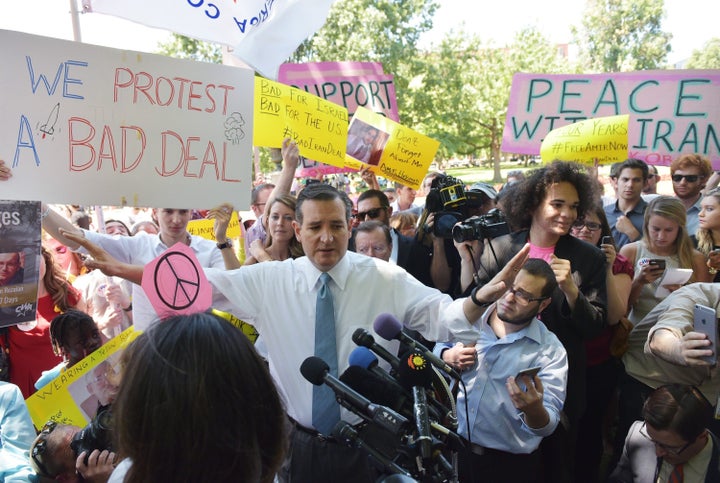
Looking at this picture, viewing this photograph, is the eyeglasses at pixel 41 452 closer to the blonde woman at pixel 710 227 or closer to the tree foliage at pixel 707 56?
the blonde woman at pixel 710 227

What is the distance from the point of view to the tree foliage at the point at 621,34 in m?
44.7

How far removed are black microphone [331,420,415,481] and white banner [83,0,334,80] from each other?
284 centimetres

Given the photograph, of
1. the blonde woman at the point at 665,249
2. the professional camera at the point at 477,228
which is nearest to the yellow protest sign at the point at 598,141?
the blonde woman at the point at 665,249

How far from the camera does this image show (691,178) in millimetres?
5188

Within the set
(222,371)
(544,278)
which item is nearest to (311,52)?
(544,278)

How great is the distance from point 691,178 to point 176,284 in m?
4.77

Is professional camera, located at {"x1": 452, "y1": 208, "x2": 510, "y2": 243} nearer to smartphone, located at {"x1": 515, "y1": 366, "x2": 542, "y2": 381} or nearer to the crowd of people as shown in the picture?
the crowd of people

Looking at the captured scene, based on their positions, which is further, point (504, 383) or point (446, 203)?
point (446, 203)

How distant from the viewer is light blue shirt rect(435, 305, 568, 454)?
2820 millimetres

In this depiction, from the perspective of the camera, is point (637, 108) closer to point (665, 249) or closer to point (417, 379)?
point (665, 249)

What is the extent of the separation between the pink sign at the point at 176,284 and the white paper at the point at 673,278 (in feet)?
9.29

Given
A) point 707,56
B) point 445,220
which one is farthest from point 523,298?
point 707,56

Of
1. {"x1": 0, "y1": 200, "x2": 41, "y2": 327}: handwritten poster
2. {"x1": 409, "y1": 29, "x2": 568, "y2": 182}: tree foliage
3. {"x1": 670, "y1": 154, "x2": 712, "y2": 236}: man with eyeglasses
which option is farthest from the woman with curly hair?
{"x1": 409, "y1": 29, "x2": 568, "y2": 182}: tree foliage

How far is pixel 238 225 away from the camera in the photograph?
6090 mm
